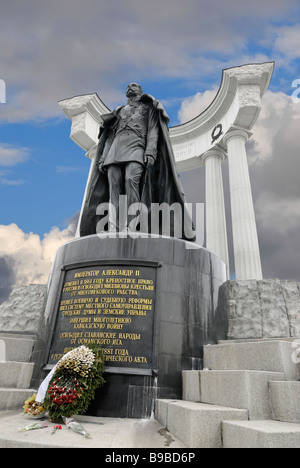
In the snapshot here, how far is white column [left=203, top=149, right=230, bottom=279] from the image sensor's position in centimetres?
2281

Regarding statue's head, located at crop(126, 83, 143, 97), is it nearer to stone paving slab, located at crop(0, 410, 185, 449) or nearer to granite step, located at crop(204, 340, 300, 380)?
granite step, located at crop(204, 340, 300, 380)

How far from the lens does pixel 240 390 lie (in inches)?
165

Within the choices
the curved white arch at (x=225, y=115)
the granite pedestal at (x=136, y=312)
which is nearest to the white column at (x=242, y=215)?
the curved white arch at (x=225, y=115)

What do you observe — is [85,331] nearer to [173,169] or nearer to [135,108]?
[173,169]

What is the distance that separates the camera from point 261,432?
2912 mm

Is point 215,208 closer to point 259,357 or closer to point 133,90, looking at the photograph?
point 133,90

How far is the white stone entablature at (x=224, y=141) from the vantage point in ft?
64.4

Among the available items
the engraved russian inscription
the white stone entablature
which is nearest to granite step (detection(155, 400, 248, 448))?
the engraved russian inscription

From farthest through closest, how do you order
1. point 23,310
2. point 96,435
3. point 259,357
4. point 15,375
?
point 23,310
point 15,375
point 259,357
point 96,435

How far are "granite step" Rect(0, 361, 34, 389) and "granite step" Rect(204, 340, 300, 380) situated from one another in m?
3.82

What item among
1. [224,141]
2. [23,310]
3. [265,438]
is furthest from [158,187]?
[224,141]

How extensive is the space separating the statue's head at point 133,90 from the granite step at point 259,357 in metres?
8.04

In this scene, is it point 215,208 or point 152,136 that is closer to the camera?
point 152,136

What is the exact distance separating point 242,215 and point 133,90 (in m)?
12.5
